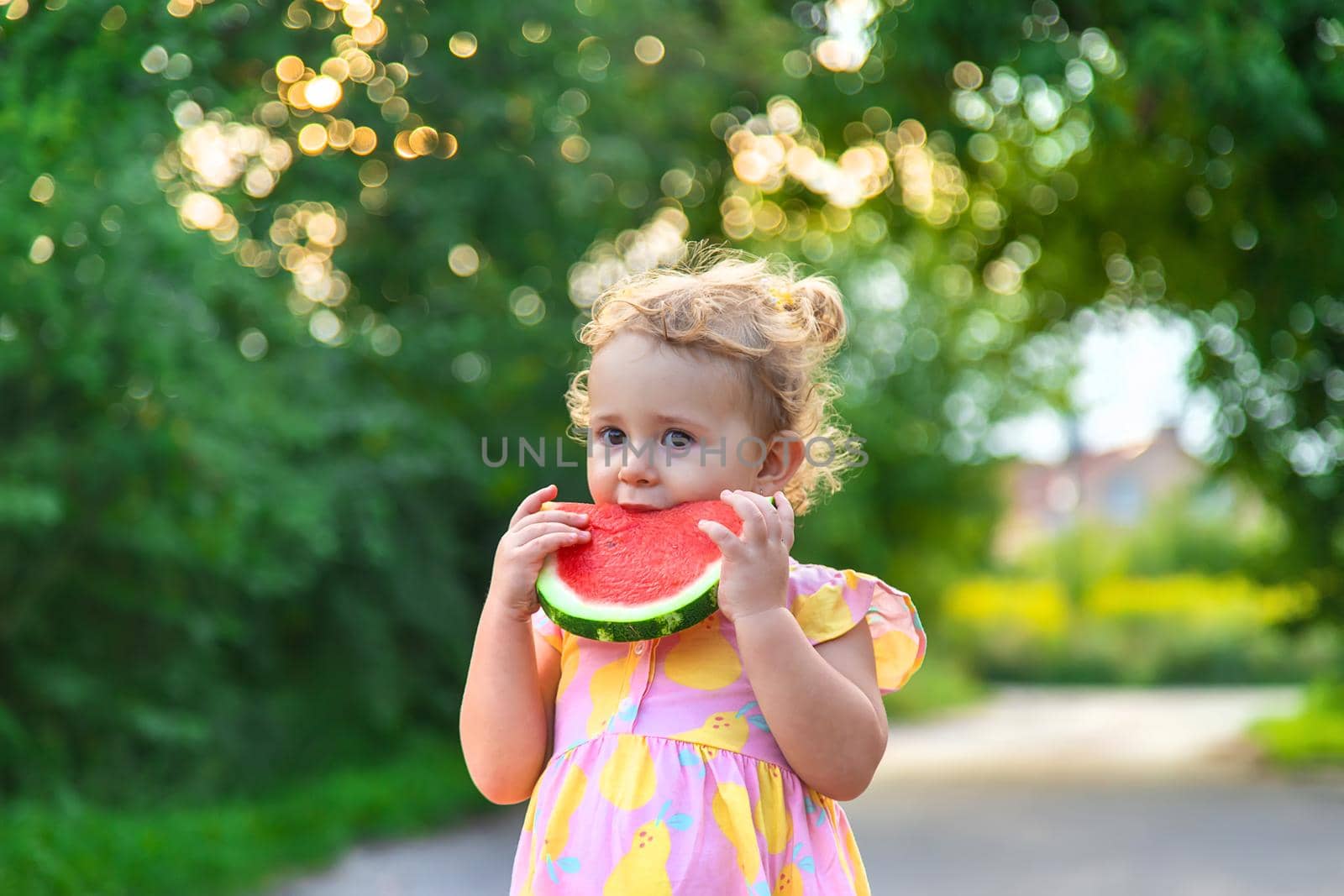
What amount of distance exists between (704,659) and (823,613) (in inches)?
A: 8.0

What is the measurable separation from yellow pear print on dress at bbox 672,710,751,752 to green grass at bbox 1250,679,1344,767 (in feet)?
46.0

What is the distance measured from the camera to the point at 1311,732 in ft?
50.3

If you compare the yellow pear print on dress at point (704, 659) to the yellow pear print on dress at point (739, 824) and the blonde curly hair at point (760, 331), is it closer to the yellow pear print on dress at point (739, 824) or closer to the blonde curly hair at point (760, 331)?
the yellow pear print on dress at point (739, 824)

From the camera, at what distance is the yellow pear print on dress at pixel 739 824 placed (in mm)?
2006

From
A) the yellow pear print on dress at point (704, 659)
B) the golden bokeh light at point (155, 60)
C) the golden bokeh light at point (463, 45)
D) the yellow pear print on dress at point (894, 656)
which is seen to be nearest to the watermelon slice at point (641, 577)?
the yellow pear print on dress at point (704, 659)

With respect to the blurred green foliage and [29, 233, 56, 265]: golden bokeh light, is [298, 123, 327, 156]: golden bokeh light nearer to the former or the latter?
[29, 233, 56, 265]: golden bokeh light

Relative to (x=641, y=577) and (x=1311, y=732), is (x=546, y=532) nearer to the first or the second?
(x=641, y=577)

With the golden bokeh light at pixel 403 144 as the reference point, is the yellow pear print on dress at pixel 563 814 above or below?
below

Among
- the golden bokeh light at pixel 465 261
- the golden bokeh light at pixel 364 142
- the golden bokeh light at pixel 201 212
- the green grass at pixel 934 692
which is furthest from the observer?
the green grass at pixel 934 692

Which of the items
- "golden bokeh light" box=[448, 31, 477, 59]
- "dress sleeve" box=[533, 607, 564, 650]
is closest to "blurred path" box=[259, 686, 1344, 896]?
"golden bokeh light" box=[448, 31, 477, 59]

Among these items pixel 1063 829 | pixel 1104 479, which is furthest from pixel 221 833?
pixel 1104 479

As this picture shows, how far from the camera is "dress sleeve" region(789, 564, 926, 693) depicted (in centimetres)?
→ 218

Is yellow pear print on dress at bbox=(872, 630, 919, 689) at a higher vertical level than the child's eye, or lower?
lower

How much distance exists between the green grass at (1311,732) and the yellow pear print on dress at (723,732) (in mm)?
14006
